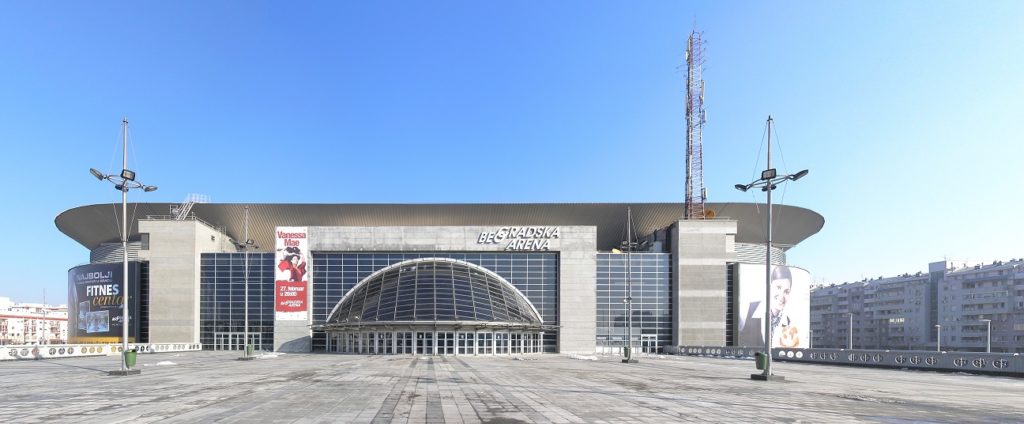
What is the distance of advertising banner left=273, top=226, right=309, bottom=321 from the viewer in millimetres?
67875

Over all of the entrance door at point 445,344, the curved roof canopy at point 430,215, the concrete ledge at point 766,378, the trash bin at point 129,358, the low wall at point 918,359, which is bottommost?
the entrance door at point 445,344

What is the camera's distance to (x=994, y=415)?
1703 cm

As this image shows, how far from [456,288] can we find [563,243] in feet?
44.1

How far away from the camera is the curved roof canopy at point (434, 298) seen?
61125mm

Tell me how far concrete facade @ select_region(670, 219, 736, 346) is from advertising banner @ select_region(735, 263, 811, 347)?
7.70ft

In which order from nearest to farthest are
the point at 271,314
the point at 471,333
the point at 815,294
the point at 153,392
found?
the point at 153,392 → the point at 471,333 → the point at 271,314 → the point at 815,294

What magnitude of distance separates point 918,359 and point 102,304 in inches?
3208

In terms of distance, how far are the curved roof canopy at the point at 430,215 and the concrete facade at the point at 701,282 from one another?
9.09 metres

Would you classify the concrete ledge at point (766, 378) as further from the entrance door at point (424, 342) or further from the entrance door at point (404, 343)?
the entrance door at point (404, 343)

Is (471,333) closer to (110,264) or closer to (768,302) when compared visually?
(768,302)

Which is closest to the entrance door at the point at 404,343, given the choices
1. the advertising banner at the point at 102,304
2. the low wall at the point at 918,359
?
the low wall at the point at 918,359

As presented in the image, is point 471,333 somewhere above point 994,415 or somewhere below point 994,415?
below

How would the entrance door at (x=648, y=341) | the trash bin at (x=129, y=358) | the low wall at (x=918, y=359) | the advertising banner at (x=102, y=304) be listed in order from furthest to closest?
the advertising banner at (x=102, y=304) → the entrance door at (x=648, y=341) → the low wall at (x=918, y=359) → the trash bin at (x=129, y=358)

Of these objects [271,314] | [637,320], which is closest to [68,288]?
[271,314]
